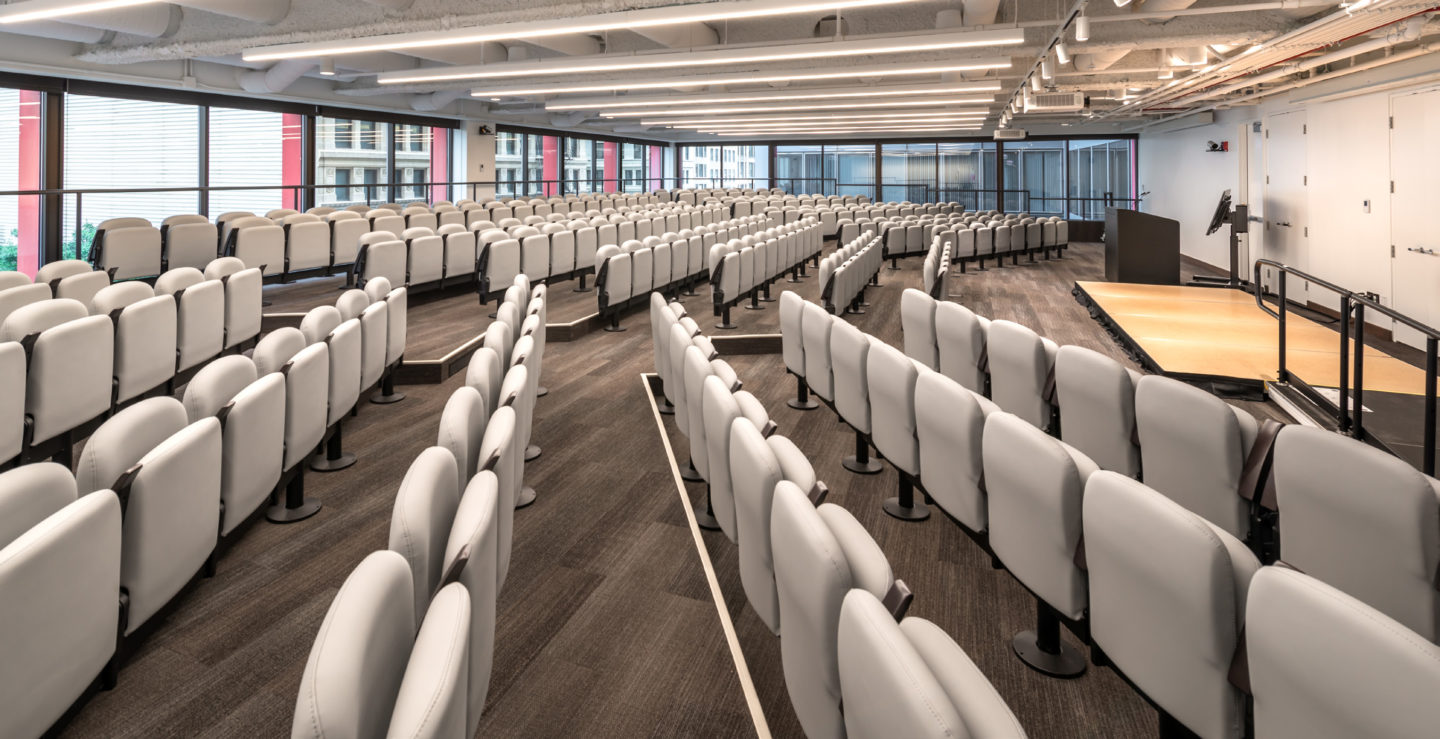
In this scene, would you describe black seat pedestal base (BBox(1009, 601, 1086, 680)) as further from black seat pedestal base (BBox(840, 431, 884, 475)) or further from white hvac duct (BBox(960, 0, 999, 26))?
white hvac duct (BBox(960, 0, 999, 26))

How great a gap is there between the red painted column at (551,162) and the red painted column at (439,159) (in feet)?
12.8

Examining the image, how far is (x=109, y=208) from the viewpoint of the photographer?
9.79 meters

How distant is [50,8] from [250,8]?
1.76 m

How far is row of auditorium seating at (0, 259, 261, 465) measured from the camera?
319cm

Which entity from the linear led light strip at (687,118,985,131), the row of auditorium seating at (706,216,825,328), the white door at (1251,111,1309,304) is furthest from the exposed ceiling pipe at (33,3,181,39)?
the white door at (1251,111,1309,304)

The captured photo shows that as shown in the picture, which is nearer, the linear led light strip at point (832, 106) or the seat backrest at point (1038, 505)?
the seat backrest at point (1038, 505)

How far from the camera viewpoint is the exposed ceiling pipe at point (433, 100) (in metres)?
13.6

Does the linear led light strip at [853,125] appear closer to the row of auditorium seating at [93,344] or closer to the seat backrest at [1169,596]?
the row of auditorium seating at [93,344]

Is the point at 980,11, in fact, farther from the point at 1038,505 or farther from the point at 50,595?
the point at 50,595

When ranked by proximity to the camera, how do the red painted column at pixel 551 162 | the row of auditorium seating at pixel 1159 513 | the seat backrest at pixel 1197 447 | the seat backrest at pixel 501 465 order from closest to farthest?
the row of auditorium seating at pixel 1159 513 < the seat backrest at pixel 501 465 < the seat backrest at pixel 1197 447 < the red painted column at pixel 551 162

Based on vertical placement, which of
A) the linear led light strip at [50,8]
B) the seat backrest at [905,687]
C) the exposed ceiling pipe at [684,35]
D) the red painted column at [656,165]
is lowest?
the seat backrest at [905,687]

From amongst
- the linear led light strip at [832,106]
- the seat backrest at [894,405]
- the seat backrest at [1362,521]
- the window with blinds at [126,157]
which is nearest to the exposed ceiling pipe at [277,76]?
the window with blinds at [126,157]

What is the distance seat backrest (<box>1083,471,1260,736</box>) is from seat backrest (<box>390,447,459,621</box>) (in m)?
1.50

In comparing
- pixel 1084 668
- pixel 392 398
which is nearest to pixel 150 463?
pixel 1084 668
